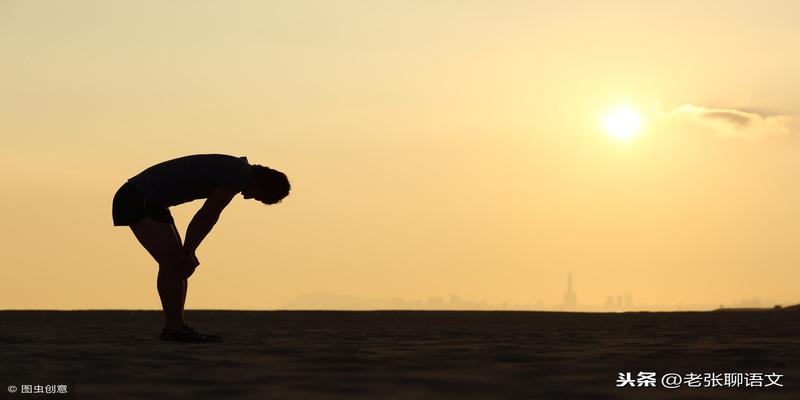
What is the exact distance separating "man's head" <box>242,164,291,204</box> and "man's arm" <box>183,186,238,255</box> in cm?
20

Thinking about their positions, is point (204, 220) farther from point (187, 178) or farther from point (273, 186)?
point (273, 186)

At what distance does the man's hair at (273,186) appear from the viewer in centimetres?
875

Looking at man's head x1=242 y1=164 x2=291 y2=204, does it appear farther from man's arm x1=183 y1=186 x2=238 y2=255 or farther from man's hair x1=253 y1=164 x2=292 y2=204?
man's arm x1=183 y1=186 x2=238 y2=255

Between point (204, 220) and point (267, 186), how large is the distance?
1.76 feet

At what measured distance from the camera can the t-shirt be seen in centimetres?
865

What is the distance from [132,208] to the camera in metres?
8.59
